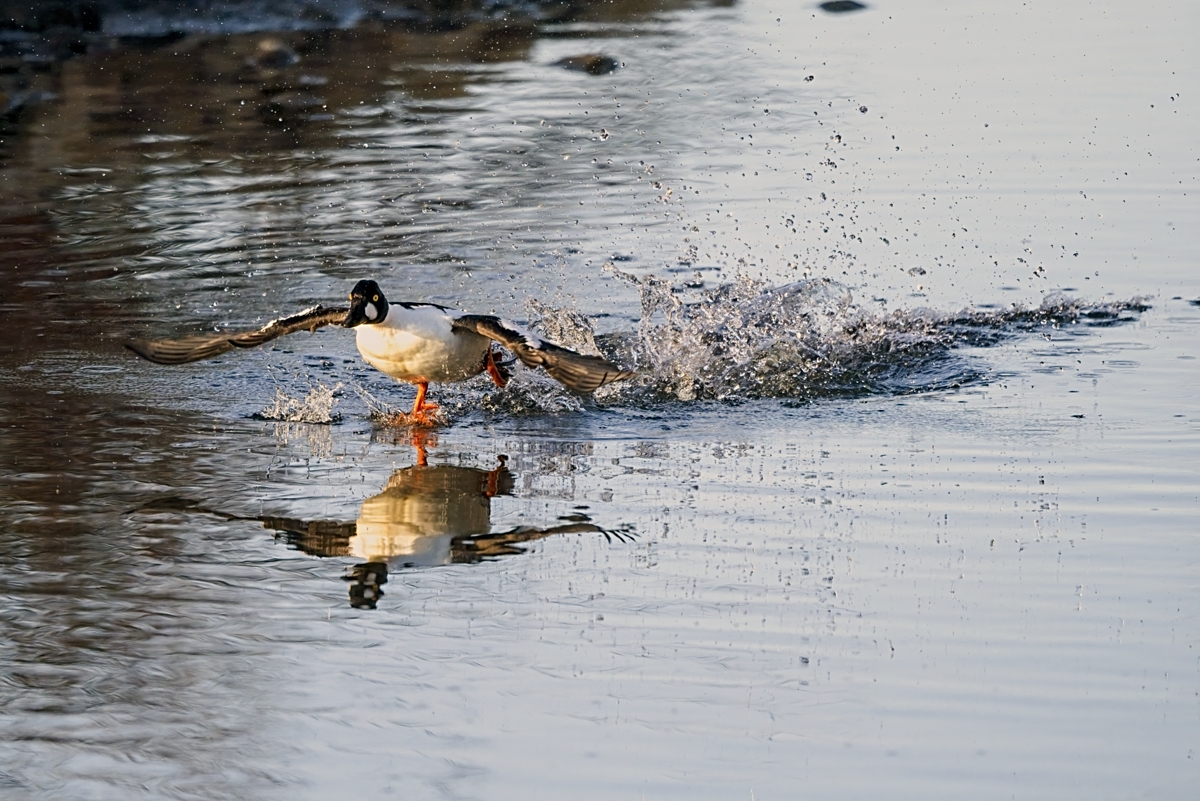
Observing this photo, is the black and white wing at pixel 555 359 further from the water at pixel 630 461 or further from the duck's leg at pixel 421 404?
the duck's leg at pixel 421 404

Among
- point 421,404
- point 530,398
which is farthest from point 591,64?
point 421,404

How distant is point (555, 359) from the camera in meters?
7.80

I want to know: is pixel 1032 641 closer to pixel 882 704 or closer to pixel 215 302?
pixel 882 704

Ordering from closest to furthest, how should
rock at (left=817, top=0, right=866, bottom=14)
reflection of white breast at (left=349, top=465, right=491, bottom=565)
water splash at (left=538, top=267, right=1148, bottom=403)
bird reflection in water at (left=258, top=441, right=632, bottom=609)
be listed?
bird reflection in water at (left=258, top=441, right=632, bottom=609)
reflection of white breast at (left=349, top=465, right=491, bottom=565)
water splash at (left=538, top=267, right=1148, bottom=403)
rock at (left=817, top=0, right=866, bottom=14)

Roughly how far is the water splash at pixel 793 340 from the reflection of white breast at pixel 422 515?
148 centimetres

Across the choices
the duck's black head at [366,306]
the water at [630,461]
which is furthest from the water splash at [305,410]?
the duck's black head at [366,306]

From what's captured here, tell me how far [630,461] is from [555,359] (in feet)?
1.96

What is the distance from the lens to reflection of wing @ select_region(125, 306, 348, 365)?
8.43 meters

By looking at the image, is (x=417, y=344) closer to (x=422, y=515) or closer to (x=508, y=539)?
(x=422, y=515)

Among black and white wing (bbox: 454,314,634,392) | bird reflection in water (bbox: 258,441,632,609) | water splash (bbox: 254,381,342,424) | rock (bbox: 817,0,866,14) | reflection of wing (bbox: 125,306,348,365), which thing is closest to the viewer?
bird reflection in water (bbox: 258,441,632,609)

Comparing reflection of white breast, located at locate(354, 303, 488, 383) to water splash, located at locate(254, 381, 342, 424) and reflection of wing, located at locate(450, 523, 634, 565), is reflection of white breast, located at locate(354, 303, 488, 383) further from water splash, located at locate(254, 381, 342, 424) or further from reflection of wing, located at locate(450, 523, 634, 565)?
reflection of wing, located at locate(450, 523, 634, 565)

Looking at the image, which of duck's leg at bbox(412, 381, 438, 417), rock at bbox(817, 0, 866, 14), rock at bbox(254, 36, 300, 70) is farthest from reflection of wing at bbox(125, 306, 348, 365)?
rock at bbox(817, 0, 866, 14)

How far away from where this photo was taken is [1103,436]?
8023 millimetres

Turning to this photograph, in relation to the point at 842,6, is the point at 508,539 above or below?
below
